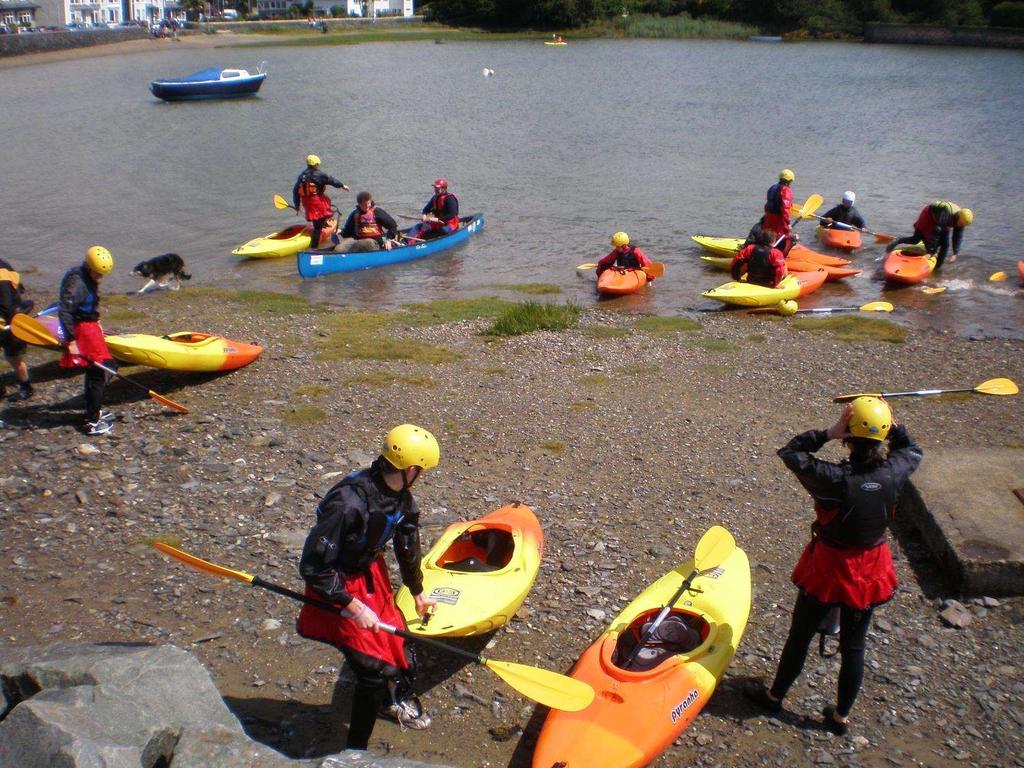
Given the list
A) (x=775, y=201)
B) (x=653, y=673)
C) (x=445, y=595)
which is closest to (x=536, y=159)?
(x=775, y=201)

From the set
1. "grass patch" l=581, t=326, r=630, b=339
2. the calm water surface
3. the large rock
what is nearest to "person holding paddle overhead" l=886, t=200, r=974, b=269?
the calm water surface

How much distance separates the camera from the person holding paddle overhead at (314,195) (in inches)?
655

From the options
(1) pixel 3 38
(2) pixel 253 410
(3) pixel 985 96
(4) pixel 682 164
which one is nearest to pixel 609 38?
(3) pixel 985 96

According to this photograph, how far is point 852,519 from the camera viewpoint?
4777mm

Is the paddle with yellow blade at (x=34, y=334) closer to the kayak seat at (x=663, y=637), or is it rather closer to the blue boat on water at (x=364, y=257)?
the kayak seat at (x=663, y=637)

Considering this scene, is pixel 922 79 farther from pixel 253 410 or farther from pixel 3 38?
pixel 3 38

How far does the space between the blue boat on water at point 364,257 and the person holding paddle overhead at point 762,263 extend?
633 centimetres

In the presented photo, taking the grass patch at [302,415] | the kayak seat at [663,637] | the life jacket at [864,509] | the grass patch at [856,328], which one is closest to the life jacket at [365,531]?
the kayak seat at [663,637]

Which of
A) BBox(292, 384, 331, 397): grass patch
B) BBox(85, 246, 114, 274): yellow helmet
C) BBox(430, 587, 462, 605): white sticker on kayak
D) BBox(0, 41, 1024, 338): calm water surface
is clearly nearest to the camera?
BBox(430, 587, 462, 605): white sticker on kayak

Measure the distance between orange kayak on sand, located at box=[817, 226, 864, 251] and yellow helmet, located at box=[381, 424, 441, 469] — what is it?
15689 millimetres

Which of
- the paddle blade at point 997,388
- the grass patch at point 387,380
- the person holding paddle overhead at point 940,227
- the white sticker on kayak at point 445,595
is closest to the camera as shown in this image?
the white sticker on kayak at point 445,595

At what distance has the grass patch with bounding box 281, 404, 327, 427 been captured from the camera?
9242 millimetres

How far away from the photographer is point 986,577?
639 centimetres

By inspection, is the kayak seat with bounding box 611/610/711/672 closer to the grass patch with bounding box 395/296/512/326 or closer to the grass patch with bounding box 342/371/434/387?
the grass patch with bounding box 342/371/434/387
